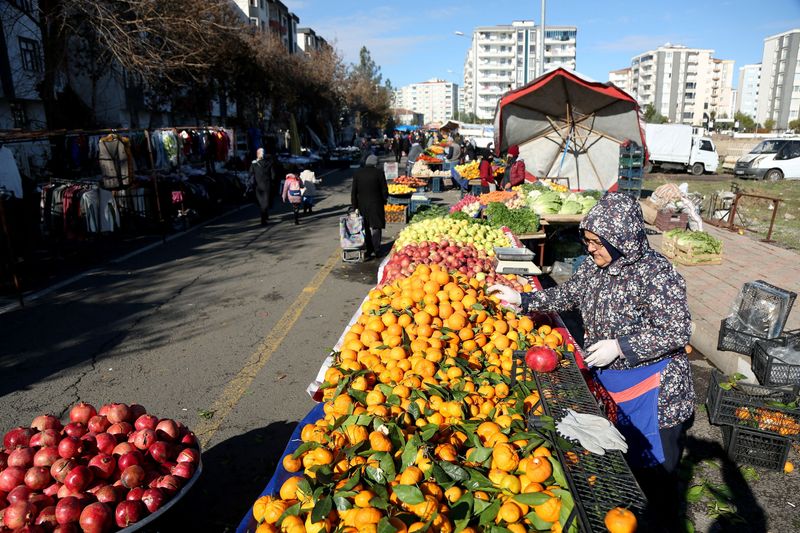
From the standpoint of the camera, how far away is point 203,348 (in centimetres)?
588

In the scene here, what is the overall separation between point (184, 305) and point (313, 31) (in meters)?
76.5

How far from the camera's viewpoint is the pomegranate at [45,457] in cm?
261

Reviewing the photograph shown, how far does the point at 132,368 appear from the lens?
17.7 ft

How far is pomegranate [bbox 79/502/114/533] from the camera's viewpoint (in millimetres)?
2260

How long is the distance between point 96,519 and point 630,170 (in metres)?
13.5

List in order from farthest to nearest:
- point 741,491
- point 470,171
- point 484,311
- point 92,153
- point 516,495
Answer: point 470,171
point 92,153
point 484,311
point 741,491
point 516,495

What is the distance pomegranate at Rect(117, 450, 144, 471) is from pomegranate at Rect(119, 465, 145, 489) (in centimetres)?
5

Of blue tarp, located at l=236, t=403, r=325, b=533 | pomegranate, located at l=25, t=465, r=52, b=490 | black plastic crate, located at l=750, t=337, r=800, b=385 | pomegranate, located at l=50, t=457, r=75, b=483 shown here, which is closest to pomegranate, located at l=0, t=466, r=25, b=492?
pomegranate, located at l=25, t=465, r=52, b=490

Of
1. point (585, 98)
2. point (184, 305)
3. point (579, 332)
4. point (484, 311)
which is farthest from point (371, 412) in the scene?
point (585, 98)

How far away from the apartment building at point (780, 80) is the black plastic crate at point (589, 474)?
125368mm

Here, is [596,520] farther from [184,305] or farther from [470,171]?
[470,171]

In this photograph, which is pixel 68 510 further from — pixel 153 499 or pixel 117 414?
pixel 117 414

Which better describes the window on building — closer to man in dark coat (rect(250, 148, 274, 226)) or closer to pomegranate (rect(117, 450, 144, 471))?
man in dark coat (rect(250, 148, 274, 226))

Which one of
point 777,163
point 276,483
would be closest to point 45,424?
point 276,483
